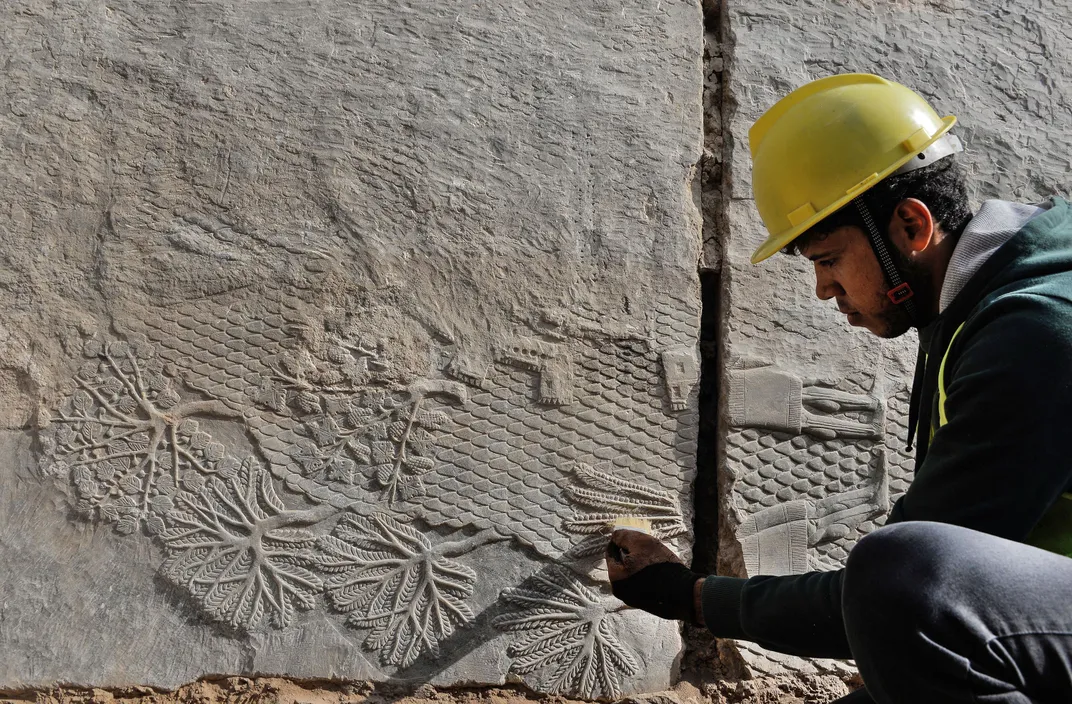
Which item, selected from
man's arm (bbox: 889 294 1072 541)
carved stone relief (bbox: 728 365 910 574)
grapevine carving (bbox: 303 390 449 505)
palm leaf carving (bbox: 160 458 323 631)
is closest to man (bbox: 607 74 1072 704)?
man's arm (bbox: 889 294 1072 541)

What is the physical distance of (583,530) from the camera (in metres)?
2.20

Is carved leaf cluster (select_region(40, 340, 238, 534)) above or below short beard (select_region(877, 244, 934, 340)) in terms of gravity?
below

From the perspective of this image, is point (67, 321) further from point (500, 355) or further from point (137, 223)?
point (500, 355)

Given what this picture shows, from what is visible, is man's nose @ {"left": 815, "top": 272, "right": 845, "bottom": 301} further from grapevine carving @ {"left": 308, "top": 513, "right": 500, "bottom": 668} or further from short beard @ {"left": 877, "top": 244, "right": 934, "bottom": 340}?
grapevine carving @ {"left": 308, "top": 513, "right": 500, "bottom": 668}

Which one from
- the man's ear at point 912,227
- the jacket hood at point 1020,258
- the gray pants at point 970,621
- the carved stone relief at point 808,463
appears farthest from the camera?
the carved stone relief at point 808,463

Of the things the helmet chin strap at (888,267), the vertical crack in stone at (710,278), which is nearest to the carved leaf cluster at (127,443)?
the vertical crack in stone at (710,278)

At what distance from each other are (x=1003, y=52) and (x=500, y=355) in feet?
5.49

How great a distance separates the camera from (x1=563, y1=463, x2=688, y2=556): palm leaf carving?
7.23ft

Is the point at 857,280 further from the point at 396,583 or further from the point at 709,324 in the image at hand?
the point at 396,583

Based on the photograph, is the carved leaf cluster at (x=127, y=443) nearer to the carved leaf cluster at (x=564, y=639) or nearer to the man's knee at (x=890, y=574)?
the carved leaf cluster at (x=564, y=639)

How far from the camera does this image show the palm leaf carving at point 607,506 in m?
2.21

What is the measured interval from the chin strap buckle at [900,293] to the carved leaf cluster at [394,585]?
3.56ft

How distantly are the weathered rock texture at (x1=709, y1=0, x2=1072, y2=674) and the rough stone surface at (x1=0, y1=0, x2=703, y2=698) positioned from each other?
139mm

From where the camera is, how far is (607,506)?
222 centimetres
